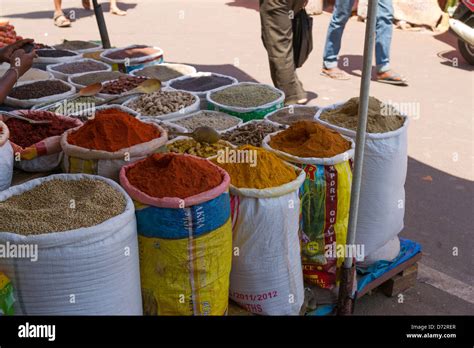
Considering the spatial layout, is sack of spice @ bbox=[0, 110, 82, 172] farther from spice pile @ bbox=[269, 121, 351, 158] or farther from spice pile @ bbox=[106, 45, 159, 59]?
spice pile @ bbox=[106, 45, 159, 59]

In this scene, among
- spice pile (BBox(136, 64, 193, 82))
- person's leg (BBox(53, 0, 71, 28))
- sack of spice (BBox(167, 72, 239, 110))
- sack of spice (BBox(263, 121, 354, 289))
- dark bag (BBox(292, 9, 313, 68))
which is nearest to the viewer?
sack of spice (BBox(263, 121, 354, 289))

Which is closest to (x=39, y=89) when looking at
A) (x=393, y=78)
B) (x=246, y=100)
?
(x=246, y=100)

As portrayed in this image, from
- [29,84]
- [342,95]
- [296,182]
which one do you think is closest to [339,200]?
[296,182]

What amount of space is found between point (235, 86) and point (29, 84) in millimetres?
1070

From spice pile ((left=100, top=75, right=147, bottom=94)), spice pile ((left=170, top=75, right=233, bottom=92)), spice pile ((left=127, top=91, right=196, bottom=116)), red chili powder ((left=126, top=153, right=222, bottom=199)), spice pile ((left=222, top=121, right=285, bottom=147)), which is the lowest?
spice pile ((left=222, top=121, right=285, bottom=147))

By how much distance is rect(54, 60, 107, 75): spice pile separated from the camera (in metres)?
3.54

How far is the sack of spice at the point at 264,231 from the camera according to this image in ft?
6.22

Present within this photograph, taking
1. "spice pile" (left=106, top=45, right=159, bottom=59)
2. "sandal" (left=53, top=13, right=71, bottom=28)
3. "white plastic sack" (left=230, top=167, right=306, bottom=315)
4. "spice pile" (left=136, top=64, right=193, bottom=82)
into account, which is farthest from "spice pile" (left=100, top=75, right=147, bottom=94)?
"sandal" (left=53, top=13, right=71, bottom=28)

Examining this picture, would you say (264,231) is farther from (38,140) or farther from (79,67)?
(79,67)

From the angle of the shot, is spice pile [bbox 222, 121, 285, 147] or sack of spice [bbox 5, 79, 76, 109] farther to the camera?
sack of spice [bbox 5, 79, 76, 109]

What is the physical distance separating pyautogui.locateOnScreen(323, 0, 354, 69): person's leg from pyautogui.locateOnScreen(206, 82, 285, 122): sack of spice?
2084 millimetres

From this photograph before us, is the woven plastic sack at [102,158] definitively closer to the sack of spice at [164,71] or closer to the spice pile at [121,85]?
the spice pile at [121,85]

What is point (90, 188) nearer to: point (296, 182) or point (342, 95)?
point (296, 182)
